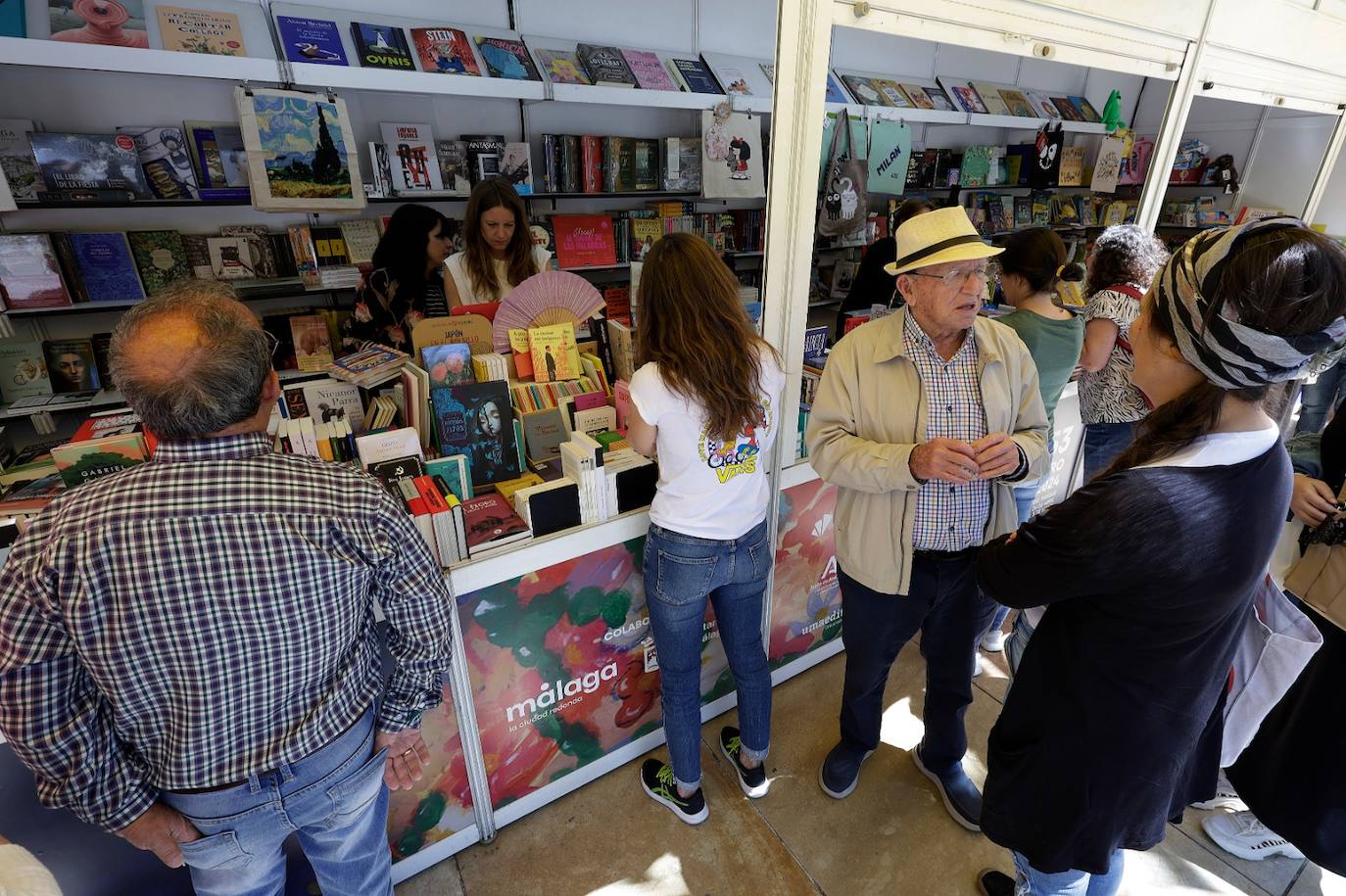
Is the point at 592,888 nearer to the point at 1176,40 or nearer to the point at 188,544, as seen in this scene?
the point at 188,544

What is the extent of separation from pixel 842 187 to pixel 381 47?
8.67ft

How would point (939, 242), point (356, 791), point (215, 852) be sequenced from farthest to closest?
point (939, 242) < point (356, 791) < point (215, 852)

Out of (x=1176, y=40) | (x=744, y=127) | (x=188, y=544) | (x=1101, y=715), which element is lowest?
(x=1101, y=715)

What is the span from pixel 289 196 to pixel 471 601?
8.78ft

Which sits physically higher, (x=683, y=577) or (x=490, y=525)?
(x=490, y=525)

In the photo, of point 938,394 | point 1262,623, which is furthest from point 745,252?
point 1262,623

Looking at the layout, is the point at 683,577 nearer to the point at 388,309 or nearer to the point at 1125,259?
the point at 1125,259

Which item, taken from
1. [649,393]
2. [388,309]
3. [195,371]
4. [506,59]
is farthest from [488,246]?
[195,371]

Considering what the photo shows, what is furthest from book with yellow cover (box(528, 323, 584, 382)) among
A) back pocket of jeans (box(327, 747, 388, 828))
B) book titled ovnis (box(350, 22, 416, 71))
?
book titled ovnis (box(350, 22, 416, 71))

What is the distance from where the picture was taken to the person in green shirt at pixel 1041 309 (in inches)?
81.6

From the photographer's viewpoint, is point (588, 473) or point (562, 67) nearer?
point (588, 473)

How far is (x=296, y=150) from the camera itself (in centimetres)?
326

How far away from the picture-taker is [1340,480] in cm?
157

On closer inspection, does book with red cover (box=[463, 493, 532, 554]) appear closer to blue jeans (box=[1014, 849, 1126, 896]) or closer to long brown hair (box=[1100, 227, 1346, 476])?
blue jeans (box=[1014, 849, 1126, 896])
